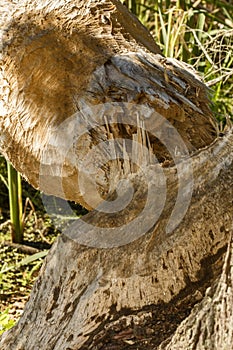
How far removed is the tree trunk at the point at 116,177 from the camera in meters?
1.08

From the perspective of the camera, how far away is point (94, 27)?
1748 mm

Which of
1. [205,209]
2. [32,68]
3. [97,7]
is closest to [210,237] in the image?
[205,209]

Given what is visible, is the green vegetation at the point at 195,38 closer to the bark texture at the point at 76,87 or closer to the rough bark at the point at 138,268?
the bark texture at the point at 76,87

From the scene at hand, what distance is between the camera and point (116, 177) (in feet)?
4.73

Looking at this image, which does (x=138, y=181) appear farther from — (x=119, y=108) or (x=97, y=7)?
(x=97, y=7)

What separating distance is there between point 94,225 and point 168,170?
17 cm

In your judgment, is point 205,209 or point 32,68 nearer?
point 205,209

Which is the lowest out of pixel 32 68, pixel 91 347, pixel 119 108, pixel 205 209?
pixel 91 347

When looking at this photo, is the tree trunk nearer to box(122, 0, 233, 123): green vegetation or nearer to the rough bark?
the rough bark

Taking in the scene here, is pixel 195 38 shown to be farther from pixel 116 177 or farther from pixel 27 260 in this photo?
pixel 116 177

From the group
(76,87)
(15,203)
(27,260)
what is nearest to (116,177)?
(76,87)

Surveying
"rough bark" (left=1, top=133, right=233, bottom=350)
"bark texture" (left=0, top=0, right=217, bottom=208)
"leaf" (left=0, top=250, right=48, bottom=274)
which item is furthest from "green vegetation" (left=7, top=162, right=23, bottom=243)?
"rough bark" (left=1, top=133, right=233, bottom=350)

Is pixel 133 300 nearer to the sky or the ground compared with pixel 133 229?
nearer to the ground

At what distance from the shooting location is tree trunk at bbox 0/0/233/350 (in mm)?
Result: 1082
